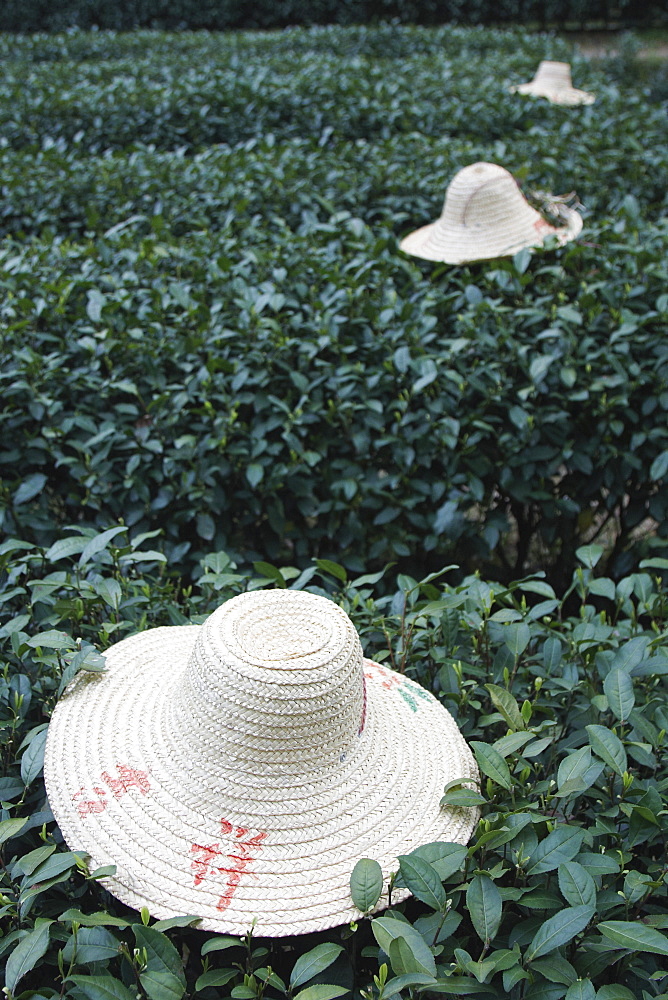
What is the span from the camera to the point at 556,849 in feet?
4.46

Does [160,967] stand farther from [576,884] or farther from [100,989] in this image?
[576,884]

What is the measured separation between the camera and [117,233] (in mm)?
3865

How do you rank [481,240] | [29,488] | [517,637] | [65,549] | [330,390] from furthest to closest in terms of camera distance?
[481,240]
[330,390]
[29,488]
[65,549]
[517,637]

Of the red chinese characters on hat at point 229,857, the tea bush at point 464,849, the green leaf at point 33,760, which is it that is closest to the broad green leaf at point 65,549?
the tea bush at point 464,849

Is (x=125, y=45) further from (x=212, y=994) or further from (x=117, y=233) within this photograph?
(x=212, y=994)

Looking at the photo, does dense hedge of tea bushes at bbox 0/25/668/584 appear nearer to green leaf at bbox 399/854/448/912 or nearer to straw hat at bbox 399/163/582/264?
straw hat at bbox 399/163/582/264

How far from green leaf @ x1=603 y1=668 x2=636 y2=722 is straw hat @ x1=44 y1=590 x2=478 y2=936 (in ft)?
0.94

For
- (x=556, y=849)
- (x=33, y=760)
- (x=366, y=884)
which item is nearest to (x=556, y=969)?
(x=556, y=849)

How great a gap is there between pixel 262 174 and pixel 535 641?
3.23 metres

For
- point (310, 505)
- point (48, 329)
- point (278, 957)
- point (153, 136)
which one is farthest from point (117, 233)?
point (278, 957)

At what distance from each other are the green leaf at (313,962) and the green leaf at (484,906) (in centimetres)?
20

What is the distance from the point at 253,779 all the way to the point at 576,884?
505mm

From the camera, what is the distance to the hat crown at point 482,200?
143 inches

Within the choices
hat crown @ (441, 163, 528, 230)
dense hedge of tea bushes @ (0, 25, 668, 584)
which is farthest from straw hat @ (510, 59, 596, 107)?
hat crown @ (441, 163, 528, 230)
